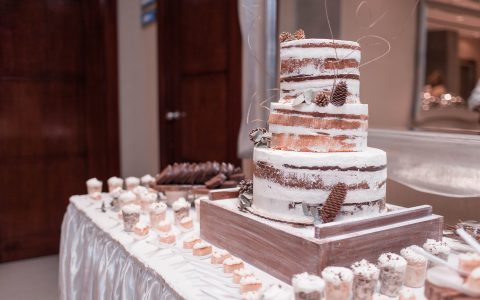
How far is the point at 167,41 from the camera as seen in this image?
384 cm

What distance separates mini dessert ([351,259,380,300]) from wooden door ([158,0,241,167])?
7.38ft

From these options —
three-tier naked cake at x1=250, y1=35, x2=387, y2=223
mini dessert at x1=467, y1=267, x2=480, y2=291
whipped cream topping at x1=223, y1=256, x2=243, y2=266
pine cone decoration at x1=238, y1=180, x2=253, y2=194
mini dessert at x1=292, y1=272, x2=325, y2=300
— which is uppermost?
three-tier naked cake at x1=250, y1=35, x2=387, y2=223

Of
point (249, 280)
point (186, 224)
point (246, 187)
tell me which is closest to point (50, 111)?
point (186, 224)

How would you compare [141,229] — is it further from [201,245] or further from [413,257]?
[413,257]

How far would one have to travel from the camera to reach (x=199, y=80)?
3635 millimetres

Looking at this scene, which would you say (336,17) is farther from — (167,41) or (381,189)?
(167,41)

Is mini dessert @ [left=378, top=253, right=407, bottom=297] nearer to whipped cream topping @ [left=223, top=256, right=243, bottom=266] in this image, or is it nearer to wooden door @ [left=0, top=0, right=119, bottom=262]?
whipped cream topping @ [left=223, top=256, right=243, bottom=266]

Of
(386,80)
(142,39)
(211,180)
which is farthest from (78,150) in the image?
(386,80)

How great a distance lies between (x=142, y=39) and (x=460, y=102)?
2.77 meters

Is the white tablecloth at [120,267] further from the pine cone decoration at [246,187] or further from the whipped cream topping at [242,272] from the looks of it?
the pine cone decoration at [246,187]

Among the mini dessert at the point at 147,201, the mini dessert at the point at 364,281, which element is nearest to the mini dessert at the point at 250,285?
the mini dessert at the point at 364,281

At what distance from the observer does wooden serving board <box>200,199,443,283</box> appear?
1076 millimetres

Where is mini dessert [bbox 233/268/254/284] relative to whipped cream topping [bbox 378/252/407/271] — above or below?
below

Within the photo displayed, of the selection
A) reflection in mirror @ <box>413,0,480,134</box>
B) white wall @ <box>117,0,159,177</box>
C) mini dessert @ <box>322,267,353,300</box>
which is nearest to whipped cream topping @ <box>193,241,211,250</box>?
mini dessert @ <box>322,267,353,300</box>
